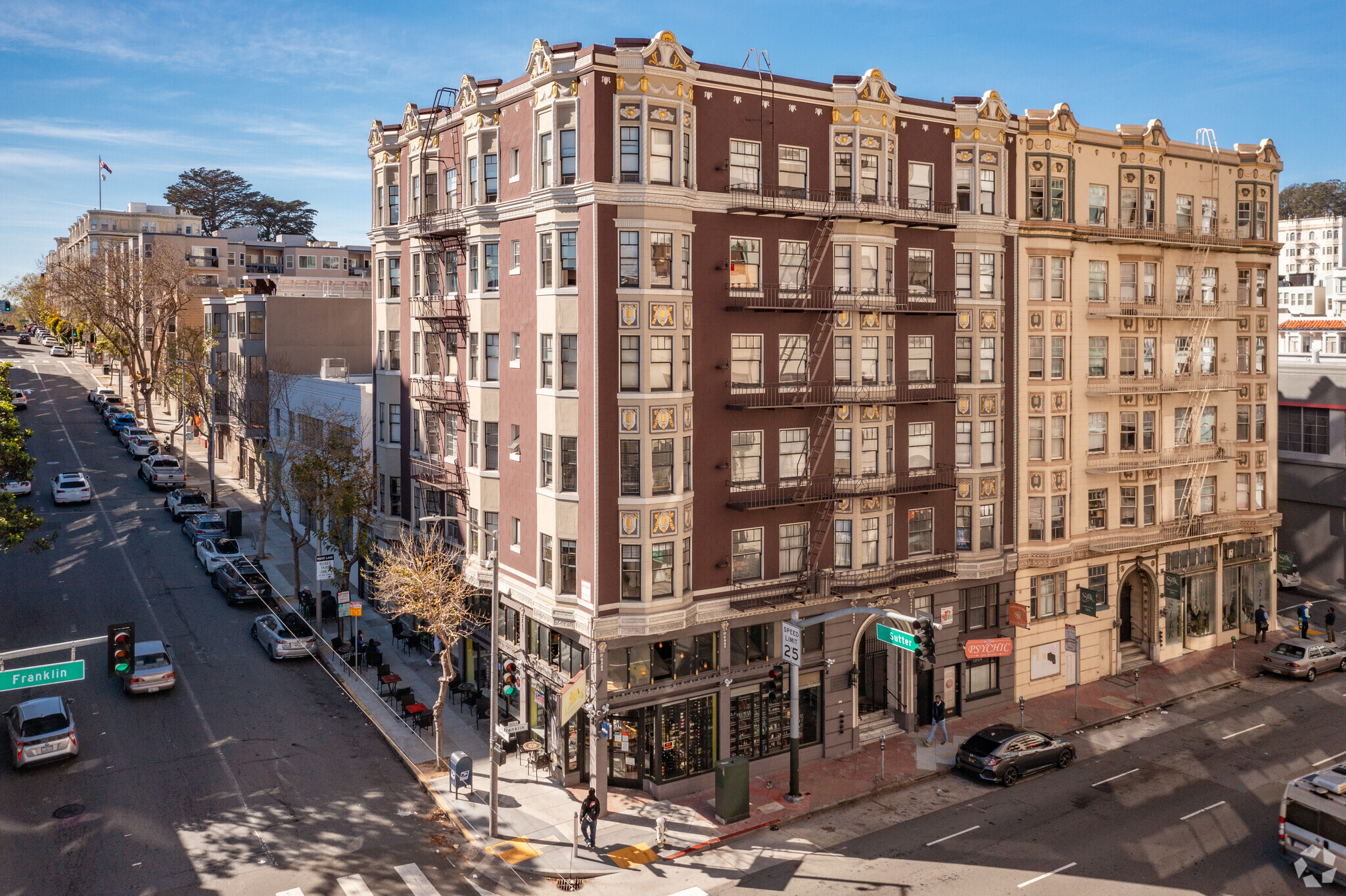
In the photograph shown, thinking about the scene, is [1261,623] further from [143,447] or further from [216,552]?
[143,447]

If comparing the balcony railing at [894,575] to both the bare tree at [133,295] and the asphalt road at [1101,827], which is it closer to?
the asphalt road at [1101,827]

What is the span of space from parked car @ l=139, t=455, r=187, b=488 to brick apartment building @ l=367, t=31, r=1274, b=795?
129 feet

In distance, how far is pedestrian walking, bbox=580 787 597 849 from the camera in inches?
1132

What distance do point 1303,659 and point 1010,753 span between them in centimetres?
2026

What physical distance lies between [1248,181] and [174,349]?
82.1 metres

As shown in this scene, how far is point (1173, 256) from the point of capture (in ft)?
154

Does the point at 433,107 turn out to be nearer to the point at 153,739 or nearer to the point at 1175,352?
the point at 153,739

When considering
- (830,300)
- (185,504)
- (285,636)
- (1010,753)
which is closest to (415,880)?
(285,636)

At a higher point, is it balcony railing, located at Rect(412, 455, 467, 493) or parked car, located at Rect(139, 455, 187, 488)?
balcony railing, located at Rect(412, 455, 467, 493)

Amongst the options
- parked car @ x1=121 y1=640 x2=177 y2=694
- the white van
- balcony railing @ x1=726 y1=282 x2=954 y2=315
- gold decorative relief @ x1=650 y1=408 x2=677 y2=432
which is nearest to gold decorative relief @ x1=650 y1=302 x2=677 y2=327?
balcony railing @ x1=726 y1=282 x2=954 y2=315

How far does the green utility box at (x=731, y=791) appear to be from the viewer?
3066 centimetres

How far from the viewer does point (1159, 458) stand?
151ft

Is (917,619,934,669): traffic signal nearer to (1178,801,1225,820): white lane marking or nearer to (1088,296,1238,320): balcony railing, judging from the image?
(1178,801,1225,820): white lane marking

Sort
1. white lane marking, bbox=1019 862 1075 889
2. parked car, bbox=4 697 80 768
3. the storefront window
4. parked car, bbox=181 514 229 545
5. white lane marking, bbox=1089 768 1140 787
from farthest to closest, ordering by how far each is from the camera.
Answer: parked car, bbox=181 514 229 545
the storefront window
white lane marking, bbox=1089 768 1140 787
parked car, bbox=4 697 80 768
white lane marking, bbox=1019 862 1075 889
